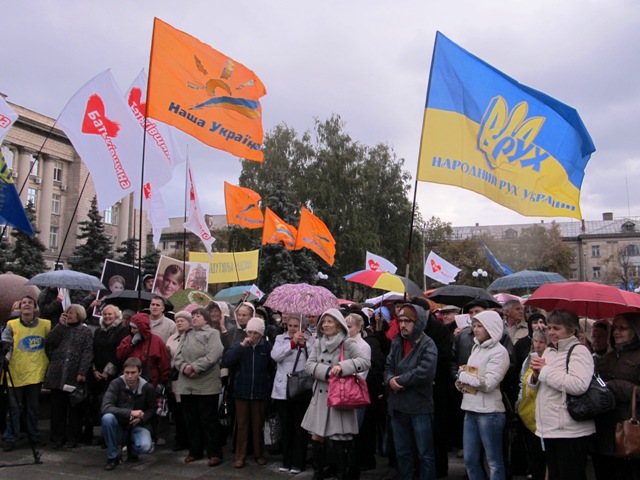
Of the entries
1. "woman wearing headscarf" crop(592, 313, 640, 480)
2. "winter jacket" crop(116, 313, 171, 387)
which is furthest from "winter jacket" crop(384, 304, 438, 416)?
"winter jacket" crop(116, 313, 171, 387)

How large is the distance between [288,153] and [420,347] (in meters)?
34.7

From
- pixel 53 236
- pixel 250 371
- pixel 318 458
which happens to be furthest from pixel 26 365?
pixel 53 236

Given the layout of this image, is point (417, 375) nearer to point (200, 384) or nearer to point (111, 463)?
point (200, 384)

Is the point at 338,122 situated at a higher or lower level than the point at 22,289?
higher

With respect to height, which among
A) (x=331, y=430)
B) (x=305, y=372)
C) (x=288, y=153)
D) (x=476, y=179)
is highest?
(x=288, y=153)

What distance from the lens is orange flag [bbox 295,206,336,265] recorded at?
16.1m

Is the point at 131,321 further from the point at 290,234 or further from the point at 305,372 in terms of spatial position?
the point at 290,234

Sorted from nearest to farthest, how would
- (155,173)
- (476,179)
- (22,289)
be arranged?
1. (476,179)
2. (22,289)
3. (155,173)

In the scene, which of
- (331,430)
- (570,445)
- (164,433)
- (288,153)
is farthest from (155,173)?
(288,153)

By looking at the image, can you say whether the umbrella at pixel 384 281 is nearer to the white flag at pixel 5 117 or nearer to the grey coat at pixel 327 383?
the grey coat at pixel 327 383

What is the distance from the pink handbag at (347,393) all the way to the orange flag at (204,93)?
13.4 feet

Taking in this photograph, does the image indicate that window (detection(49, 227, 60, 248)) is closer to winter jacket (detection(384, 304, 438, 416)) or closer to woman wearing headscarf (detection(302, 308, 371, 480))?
woman wearing headscarf (detection(302, 308, 371, 480))

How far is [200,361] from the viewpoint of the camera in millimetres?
7133

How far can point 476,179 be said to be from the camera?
7.11 m
